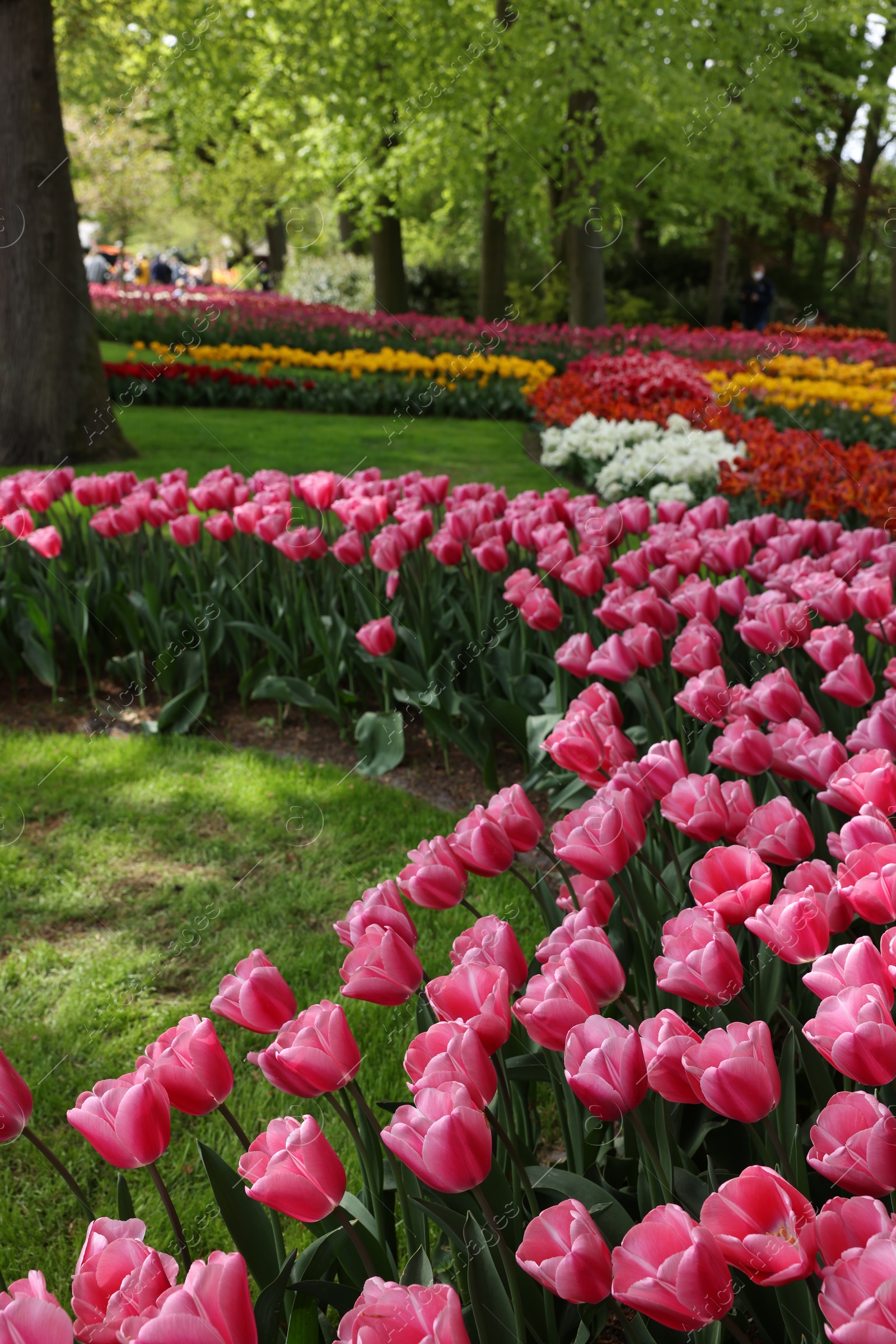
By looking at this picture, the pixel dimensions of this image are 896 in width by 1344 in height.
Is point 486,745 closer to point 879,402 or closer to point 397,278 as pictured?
point 879,402

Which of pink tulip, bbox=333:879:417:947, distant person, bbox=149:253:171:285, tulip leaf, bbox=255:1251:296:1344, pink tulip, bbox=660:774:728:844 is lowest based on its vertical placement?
tulip leaf, bbox=255:1251:296:1344

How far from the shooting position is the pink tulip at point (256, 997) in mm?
1193

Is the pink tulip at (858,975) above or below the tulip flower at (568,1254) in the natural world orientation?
above

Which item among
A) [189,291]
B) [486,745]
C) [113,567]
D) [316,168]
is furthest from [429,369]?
[189,291]

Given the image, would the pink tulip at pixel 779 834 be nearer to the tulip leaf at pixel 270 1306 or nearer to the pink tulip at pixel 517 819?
the pink tulip at pixel 517 819

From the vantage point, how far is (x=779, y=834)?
1.46 m

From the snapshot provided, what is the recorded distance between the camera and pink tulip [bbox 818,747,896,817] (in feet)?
4.89

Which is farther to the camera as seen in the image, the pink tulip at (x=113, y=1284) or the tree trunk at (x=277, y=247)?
the tree trunk at (x=277, y=247)

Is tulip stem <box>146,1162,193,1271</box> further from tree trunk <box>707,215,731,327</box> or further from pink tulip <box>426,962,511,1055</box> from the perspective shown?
tree trunk <box>707,215,731,327</box>

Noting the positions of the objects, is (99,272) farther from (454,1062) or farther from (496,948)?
(454,1062)

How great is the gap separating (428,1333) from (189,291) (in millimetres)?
26942

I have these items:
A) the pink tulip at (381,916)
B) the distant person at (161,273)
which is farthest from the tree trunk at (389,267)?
the pink tulip at (381,916)

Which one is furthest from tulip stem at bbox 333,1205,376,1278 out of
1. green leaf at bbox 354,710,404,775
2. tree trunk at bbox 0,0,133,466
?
tree trunk at bbox 0,0,133,466

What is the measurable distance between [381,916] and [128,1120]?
1.24 ft
